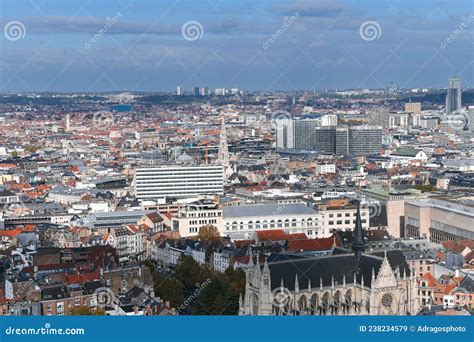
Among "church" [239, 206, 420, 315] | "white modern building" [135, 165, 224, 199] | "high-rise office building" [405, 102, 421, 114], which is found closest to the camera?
"church" [239, 206, 420, 315]

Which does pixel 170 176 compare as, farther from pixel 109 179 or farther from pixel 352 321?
pixel 352 321

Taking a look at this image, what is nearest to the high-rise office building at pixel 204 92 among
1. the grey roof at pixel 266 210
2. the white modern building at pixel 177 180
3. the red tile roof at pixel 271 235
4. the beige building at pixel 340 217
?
the white modern building at pixel 177 180

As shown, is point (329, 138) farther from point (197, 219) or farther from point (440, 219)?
point (197, 219)

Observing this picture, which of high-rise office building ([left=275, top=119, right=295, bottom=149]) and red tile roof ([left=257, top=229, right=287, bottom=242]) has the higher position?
high-rise office building ([left=275, top=119, right=295, bottom=149])

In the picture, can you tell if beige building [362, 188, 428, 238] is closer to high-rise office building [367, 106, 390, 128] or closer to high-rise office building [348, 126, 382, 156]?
high-rise office building [348, 126, 382, 156]

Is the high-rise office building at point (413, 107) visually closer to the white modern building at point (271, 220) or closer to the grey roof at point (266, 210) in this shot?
the grey roof at point (266, 210)

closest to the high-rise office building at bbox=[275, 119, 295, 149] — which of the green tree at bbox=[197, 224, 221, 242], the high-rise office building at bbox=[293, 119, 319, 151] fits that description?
the high-rise office building at bbox=[293, 119, 319, 151]
